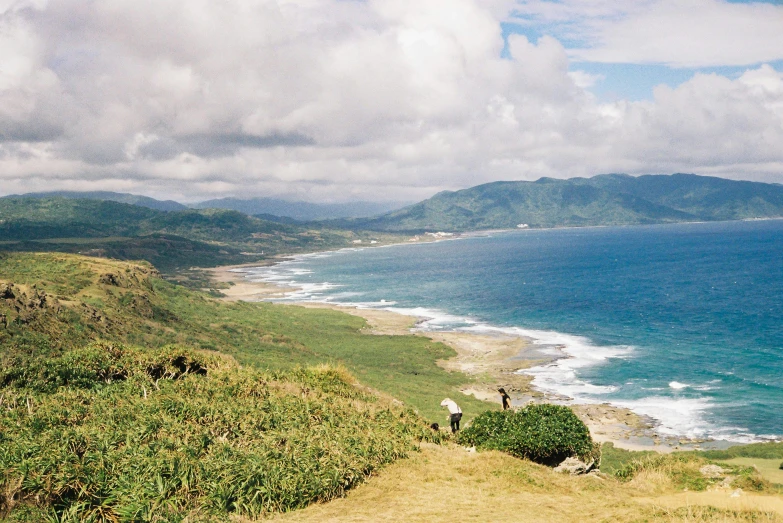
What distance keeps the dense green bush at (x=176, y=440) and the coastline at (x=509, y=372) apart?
103 ft

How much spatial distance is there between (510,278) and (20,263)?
119 meters

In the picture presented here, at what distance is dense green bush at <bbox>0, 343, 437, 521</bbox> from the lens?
1353cm

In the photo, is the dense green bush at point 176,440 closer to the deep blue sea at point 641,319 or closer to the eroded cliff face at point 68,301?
the eroded cliff face at point 68,301

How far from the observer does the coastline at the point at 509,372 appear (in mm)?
45562

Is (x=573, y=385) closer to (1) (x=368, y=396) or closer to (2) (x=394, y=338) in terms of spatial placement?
(2) (x=394, y=338)

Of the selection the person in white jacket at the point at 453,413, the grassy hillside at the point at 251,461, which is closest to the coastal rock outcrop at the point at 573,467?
the grassy hillside at the point at 251,461

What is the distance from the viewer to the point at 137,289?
7412 cm

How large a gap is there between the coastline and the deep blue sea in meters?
2.36

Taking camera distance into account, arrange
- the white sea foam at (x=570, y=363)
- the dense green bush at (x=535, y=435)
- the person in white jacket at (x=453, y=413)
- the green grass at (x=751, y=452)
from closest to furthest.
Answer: the dense green bush at (x=535, y=435), the person in white jacket at (x=453, y=413), the green grass at (x=751, y=452), the white sea foam at (x=570, y=363)

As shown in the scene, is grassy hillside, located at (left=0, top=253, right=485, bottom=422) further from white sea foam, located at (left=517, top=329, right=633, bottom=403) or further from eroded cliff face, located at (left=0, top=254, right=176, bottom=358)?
white sea foam, located at (left=517, top=329, right=633, bottom=403)

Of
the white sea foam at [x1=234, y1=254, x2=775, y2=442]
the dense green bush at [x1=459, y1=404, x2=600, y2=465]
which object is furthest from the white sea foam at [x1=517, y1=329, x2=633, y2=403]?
the dense green bush at [x1=459, y1=404, x2=600, y2=465]

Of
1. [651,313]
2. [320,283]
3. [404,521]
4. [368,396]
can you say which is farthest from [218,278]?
[404,521]

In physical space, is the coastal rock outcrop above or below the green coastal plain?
below

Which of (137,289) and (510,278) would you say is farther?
(510,278)
